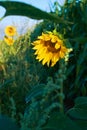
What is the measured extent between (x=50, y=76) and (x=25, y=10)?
15.2 ft

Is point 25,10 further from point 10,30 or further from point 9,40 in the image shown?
point 10,30

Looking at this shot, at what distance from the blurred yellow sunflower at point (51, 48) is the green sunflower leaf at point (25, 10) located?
1130mm

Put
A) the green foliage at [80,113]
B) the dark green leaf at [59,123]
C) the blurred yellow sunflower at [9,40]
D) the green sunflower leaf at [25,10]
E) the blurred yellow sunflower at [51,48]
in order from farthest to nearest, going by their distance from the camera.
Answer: the blurred yellow sunflower at [9,40] < the blurred yellow sunflower at [51,48] < the green foliage at [80,113] < the dark green leaf at [59,123] < the green sunflower leaf at [25,10]

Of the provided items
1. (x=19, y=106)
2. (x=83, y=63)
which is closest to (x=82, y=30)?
(x=83, y=63)

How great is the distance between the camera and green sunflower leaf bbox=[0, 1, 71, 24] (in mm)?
487

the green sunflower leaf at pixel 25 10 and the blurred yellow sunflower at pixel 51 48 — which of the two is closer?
the green sunflower leaf at pixel 25 10

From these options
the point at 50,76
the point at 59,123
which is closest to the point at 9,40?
the point at 50,76

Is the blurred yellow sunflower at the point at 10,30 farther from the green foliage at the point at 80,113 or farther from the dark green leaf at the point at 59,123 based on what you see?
the dark green leaf at the point at 59,123

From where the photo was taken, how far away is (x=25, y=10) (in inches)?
19.2

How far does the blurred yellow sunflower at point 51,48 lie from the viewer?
1.68m

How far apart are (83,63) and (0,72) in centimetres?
131

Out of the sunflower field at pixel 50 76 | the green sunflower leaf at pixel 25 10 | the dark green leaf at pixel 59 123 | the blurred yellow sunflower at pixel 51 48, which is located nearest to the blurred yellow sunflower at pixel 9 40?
the sunflower field at pixel 50 76

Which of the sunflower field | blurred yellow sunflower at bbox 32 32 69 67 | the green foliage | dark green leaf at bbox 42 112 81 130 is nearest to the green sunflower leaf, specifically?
the sunflower field

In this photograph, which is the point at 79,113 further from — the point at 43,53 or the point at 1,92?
the point at 1,92
